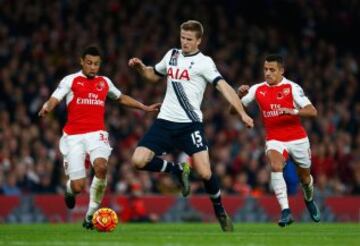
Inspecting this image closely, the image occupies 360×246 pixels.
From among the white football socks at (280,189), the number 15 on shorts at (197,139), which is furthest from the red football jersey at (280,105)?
the number 15 on shorts at (197,139)

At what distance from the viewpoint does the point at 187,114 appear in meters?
16.0

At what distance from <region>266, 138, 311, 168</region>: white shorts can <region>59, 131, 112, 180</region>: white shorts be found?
8.04 feet

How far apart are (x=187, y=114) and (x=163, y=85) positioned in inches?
478

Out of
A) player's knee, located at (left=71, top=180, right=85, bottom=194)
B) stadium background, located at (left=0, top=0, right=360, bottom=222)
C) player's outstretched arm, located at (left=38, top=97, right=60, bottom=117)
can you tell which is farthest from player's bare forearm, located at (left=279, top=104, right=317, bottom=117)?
stadium background, located at (left=0, top=0, right=360, bottom=222)

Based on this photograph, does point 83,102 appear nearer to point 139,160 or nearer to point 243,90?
point 139,160

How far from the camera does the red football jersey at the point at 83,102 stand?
16984 millimetres

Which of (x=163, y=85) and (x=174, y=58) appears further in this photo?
(x=163, y=85)

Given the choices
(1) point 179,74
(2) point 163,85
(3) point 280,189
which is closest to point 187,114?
(1) point 179,74

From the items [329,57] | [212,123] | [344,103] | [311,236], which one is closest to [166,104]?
[311,236]

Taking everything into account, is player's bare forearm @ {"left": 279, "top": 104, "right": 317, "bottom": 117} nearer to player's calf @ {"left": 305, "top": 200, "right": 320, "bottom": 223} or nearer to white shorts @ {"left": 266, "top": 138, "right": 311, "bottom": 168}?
white shorts @ {"left": 266, "top": 138, "right": 311, "bottom": 168}

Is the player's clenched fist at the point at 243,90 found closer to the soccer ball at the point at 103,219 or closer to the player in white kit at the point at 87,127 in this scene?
the player in white kit at the point at 87,127

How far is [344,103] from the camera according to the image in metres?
29.1

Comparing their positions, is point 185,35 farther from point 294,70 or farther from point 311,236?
point 294,70

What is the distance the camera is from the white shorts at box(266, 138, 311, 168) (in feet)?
57.1
